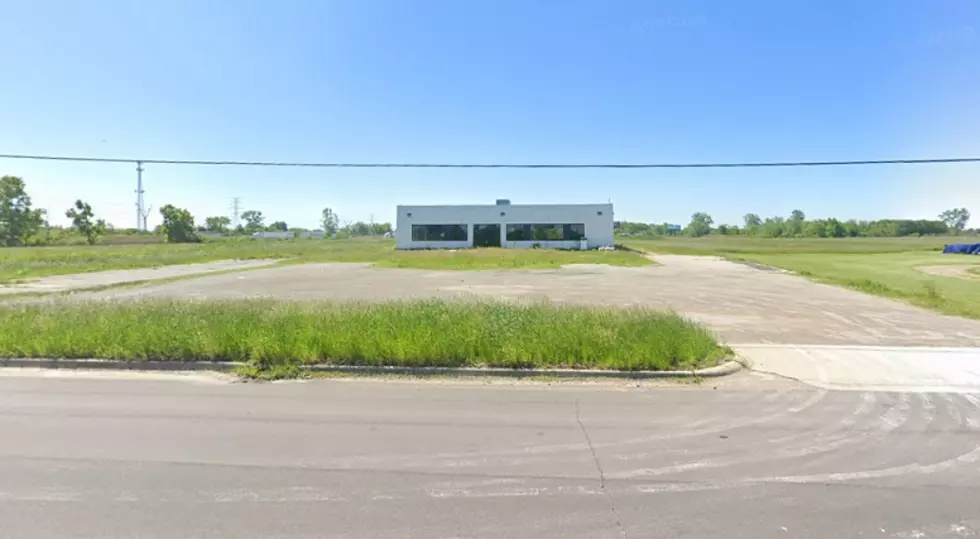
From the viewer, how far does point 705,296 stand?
14.9m

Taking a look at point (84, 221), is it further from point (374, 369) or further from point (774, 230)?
point (774, 230)

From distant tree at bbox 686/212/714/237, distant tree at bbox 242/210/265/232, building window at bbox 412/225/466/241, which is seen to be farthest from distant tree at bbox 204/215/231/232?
distant tree at bbox 686/212/714/237

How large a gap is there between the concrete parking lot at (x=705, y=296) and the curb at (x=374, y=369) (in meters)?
3.07

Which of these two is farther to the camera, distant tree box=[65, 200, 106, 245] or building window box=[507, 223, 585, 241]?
distant tree box=[65, 200, 106, 245]

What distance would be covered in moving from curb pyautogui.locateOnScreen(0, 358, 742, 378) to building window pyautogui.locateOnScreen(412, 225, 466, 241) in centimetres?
4497

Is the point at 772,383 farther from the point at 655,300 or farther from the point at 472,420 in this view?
the point at 655,300

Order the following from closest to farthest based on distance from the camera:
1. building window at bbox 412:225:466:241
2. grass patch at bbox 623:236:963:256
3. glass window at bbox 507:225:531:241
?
glass window at bbox 507:225:531:241 < building window at bbox 412:225:466:241 < grass patch at bbox 623:236:963:256

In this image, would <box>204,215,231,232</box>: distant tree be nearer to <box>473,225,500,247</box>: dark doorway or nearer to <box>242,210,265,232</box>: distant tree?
<box>242,210,265,232</box>: distant tree

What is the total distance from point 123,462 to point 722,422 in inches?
216

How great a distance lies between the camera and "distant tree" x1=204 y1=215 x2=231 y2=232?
131375 mm

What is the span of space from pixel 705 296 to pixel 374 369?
40.7 feet

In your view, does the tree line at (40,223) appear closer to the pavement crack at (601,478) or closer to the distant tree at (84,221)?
the distant tree at (84,221)

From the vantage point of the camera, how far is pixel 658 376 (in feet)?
19.9

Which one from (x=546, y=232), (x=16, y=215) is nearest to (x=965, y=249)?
(x=546, y=232)
